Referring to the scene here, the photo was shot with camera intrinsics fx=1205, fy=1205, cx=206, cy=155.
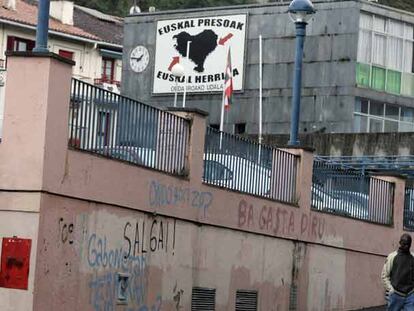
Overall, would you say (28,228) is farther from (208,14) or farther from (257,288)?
(208,14)

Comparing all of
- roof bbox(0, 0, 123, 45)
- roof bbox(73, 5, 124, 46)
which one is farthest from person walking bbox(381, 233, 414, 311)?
roof bbox(73, 5, 124, 46)

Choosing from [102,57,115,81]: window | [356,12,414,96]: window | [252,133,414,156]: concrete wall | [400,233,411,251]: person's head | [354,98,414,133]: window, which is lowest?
[400,233,411,251]: person's head

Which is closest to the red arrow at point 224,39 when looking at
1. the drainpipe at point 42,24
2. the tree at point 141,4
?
the drainpipe at point 42,24

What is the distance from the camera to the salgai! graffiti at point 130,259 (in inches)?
619

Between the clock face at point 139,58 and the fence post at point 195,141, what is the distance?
3659 centimetres

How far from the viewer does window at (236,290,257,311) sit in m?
A: 19.7

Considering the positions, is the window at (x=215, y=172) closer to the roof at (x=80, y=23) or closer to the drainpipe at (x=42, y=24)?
the drainpipe at (x=42, y=24)

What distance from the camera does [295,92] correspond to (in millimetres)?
23234

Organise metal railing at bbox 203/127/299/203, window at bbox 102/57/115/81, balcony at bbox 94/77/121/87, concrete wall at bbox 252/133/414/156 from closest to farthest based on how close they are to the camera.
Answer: metal railing at bbox 203/127/299/203, concrete wall at bbox 252/133/414/156, balcony at bbox 94/77/121/87, window at bbox 102/57/115/81

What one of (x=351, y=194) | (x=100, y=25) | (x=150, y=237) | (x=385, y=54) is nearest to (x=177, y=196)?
(x=150, y=237)

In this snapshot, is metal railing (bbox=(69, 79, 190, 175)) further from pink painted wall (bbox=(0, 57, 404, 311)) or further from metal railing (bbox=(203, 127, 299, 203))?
metal railing (bbox=(203, 127, 299, 203))

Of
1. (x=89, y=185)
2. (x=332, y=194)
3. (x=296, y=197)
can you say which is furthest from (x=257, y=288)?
(x=89, y=185)

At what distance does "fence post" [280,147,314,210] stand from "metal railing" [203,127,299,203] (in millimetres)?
80

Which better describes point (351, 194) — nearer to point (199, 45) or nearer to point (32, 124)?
point (32, 124)
